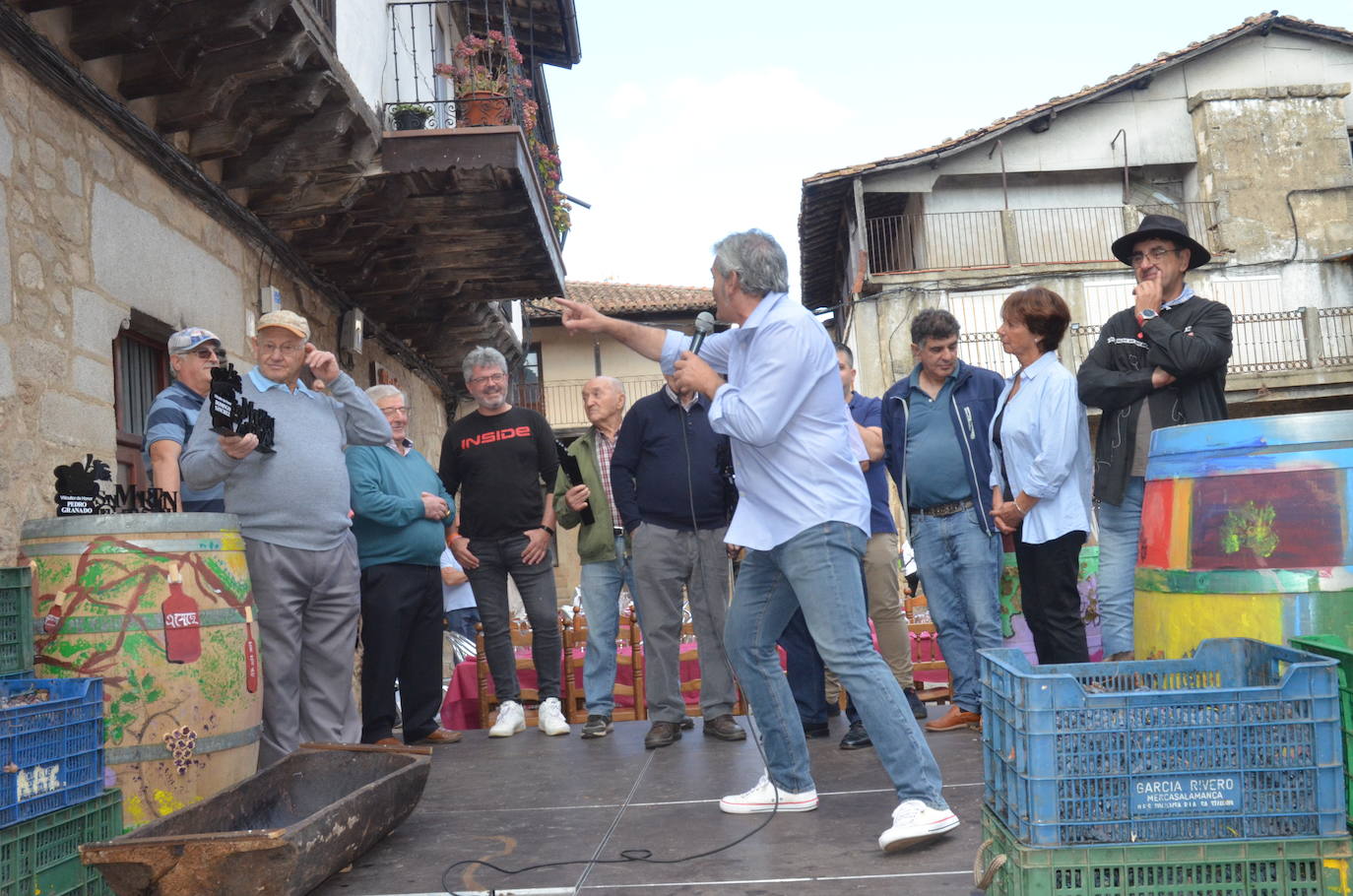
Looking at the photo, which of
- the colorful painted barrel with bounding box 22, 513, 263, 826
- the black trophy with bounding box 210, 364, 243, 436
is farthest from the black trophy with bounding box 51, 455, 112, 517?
the black trophy with bounding box 210, 364, 243, 436

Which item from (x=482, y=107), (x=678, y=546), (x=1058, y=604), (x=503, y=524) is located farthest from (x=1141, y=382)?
(x=482, y=107)

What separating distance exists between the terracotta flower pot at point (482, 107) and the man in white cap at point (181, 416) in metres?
4.36

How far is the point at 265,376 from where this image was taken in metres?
4.82

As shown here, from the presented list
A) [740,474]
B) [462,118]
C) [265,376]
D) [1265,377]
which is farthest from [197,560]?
[1265,377]

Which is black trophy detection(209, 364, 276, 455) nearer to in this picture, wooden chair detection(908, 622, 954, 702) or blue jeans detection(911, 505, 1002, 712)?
blue jeans detection(911, 505, 1002, 712)

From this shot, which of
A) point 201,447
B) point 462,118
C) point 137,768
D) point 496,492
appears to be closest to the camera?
point 137,768

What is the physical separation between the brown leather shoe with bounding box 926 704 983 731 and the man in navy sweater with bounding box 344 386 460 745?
2.39 metres

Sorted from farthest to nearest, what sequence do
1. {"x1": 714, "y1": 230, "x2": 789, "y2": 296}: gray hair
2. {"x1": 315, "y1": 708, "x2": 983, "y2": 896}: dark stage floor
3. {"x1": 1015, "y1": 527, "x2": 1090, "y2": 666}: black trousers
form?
{"x1": 1015, "y1": 527, "x2": 1090, "y2": 666}: black trousers, {"x1": 714, "y1": 230, "x2": 789, "y2": 296}: gray hair, {"x1": 315, "y1": 708, "x2": 983, "y2": 896}: dark stage floor

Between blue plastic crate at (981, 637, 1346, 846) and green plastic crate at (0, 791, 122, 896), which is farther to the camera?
green plastic crate at (0, 791, 122, 896)

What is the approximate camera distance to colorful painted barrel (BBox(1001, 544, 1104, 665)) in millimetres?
5746

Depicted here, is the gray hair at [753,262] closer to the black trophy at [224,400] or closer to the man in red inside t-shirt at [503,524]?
the black trophy at [224,400]

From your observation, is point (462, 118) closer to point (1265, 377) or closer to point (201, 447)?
point (201, 447)

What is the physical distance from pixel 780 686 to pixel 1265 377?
74.6 feet

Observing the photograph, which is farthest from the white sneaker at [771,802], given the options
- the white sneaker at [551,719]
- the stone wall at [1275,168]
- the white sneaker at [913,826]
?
the stone wall at [1275,168]
